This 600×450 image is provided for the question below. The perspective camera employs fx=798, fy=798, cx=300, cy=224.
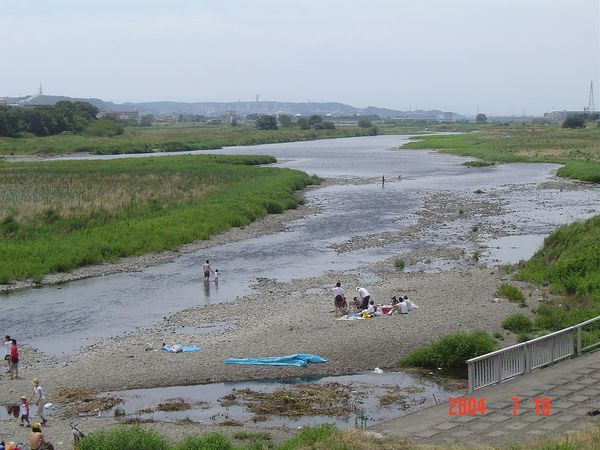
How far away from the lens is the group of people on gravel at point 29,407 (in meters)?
15.8

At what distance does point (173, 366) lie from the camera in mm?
22516

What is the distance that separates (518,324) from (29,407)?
48.1ft

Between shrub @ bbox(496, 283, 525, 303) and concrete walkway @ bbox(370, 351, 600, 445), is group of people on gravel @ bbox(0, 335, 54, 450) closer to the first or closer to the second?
concrete walkway @ bbox(370, 351, 600, 445)

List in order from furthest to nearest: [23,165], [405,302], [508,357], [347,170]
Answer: [347,170] < [23,165] < [405,302] < [508,357]

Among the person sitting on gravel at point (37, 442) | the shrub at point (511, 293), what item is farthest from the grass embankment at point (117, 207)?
the person sitting on gravel at point (37, 442)

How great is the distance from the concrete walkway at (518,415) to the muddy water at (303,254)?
43.4ft

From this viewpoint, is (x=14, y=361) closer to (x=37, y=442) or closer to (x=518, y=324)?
(x=37, y=442)

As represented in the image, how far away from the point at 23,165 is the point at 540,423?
259 feet

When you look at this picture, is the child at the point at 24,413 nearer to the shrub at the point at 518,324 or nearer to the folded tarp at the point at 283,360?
the folded tarp at the point at 283,360

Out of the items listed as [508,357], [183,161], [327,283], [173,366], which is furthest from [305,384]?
[183,161]

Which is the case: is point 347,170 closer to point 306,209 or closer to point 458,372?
point 306,209

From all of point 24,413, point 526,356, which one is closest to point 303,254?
point 526,356

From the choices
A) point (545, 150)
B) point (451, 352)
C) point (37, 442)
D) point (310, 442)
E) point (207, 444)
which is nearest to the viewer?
point (310, 442)

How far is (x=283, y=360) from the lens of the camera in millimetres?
22484
